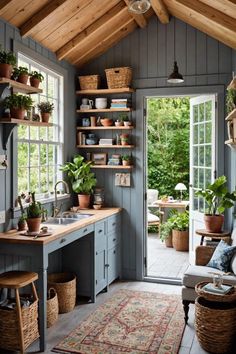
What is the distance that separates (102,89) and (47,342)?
3117mm

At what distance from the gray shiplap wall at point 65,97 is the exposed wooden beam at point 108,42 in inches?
7.8

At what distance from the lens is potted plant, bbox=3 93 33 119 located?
3.40 m

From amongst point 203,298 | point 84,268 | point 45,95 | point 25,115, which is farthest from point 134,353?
point 45,95

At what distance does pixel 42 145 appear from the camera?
173 inches

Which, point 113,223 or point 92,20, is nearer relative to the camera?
point 92,20

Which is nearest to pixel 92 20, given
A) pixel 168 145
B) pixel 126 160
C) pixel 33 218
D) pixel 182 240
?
pixel 126 160

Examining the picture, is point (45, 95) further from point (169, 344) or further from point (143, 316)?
point (169, 344)

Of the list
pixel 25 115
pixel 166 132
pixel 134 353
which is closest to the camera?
pixel 134 353

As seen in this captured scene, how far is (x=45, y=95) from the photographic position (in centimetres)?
441

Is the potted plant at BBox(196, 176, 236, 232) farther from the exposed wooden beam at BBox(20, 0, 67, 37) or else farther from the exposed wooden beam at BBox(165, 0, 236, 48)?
the exposed wooden beam at BBox(20, 0, 67, 37)

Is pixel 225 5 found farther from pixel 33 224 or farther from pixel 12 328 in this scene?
pixel 12 328

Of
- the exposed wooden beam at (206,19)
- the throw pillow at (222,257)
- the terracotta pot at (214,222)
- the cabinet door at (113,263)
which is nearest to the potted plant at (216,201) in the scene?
the terracotta pot at (214,222)

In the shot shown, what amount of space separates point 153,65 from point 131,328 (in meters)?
3.13

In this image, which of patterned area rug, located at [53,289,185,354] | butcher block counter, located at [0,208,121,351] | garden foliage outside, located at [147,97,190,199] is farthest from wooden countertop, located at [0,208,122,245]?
garden foliage outside, located at [147,97,190,199]
